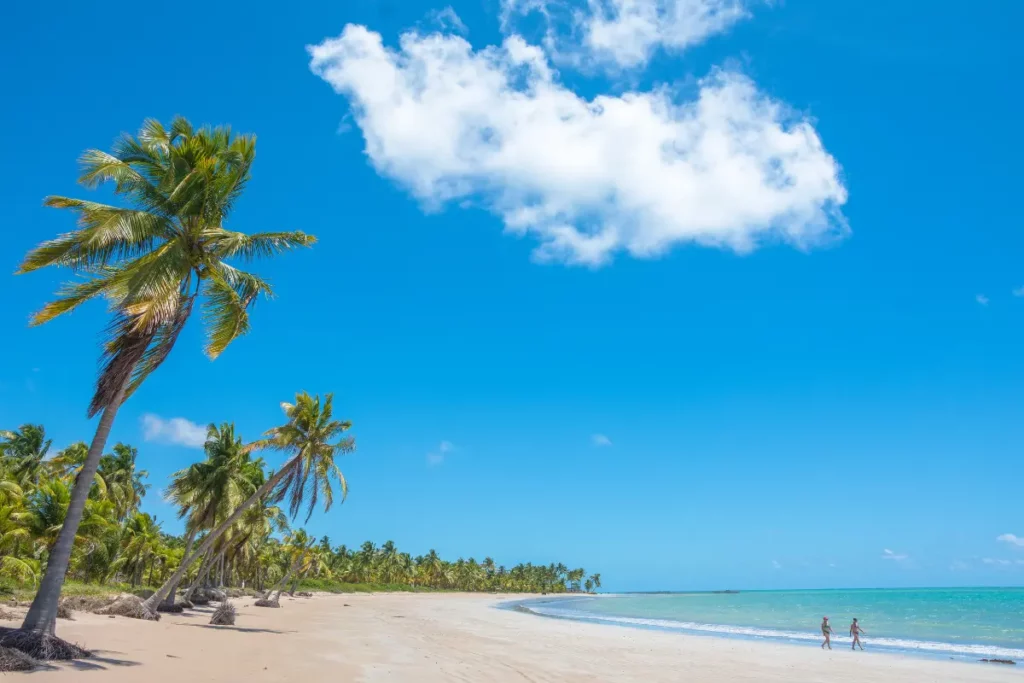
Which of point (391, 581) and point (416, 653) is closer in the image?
point (416, 653)

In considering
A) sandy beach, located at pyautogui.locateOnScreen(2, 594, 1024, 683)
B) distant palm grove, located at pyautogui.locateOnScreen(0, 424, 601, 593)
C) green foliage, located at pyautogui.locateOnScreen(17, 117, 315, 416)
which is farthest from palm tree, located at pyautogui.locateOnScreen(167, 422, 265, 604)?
green foliage, located at pyautogui.locateOnScreen(17, 117, 315, 416)

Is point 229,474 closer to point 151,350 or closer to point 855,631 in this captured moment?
point 151,350

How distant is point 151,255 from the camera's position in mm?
12461

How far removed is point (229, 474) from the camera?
2888cm

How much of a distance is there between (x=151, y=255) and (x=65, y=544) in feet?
17.9

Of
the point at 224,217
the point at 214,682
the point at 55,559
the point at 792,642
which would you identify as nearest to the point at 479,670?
the point at 214,682

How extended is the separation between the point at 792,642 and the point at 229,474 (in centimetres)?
2728

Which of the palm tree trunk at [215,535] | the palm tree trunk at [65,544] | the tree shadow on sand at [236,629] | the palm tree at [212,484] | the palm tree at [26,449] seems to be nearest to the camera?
the palm tree trunk at [65,544]

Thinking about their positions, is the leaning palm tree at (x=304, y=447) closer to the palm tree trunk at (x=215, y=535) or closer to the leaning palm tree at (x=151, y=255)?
the palm tree trunk at (x=215, y=535)

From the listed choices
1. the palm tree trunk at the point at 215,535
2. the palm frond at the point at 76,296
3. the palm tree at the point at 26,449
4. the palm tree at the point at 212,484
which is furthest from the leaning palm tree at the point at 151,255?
the palm tree at the point at 26,449

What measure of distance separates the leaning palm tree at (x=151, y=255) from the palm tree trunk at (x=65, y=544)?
18 mm

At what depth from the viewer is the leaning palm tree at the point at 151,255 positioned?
37.5 feet

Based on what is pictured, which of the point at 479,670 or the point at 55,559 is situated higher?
the point at 55,559

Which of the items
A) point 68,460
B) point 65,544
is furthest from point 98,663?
point 68,460
